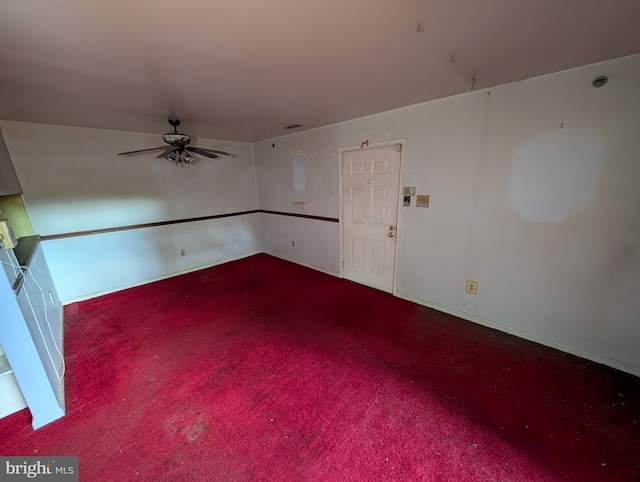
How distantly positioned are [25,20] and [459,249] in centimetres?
320

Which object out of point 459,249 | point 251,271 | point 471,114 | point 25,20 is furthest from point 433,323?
point 25,20

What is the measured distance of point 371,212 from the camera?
3.12 metres

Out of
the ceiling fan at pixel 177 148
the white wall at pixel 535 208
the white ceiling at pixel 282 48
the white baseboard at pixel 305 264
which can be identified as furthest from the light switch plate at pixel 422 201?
the ceiling fan at pixel 177 148

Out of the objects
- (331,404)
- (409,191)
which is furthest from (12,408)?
(409,191)

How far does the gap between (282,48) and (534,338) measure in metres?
2.99

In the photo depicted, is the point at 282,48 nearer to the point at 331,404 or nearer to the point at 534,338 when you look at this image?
the point at 331,404

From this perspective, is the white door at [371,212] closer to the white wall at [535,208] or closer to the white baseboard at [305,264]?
the white wall at [535,208]

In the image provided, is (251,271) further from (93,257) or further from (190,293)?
(93,257)

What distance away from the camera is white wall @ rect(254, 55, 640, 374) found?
1697 mm

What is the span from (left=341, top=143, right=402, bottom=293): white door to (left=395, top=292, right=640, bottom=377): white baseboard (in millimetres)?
526

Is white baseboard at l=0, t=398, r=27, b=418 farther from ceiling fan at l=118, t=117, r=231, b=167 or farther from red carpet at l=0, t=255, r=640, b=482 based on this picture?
ceiling fan at l=118, t=117, r=231, b=167

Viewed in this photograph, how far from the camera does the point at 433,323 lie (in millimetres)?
2518

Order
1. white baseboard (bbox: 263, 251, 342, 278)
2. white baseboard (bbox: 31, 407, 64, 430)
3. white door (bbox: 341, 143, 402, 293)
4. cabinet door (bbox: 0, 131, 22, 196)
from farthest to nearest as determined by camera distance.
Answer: white baseboard (bbox: 263, 251, 342, 278) < white door (bbox: 341, 143, 402, 293) < cabinet door (bbox: 0, 131, 22, 196) < white baseboard (bbox: 31, 407, 64, 430)
